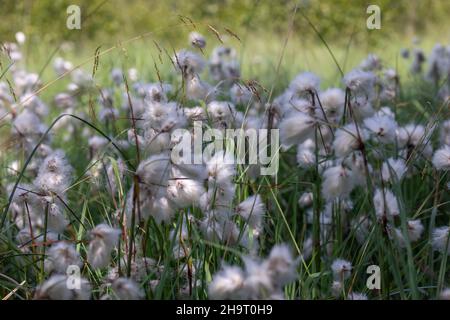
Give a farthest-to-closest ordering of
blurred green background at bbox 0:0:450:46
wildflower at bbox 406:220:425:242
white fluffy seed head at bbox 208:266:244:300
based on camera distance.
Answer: blurred green background at bbox 0:0:450:46 < wildflower at bbox 406:220:425:242 < white fluffy seed head at bbox 208:266:244:300

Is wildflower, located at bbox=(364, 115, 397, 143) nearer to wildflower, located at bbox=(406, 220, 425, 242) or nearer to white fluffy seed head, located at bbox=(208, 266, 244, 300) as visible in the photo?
wildflower, located at bbox=(406, 220, 425, 242)

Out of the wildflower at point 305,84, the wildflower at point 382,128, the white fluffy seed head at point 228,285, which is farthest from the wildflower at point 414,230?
the white fluffy seed head at point 228,285

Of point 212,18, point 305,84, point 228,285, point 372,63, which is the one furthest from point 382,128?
point 212,18

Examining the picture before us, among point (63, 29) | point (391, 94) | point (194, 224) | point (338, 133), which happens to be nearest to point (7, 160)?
point (194, 224)

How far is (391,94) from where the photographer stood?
2598 mm

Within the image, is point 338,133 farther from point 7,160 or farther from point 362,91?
point 7,160

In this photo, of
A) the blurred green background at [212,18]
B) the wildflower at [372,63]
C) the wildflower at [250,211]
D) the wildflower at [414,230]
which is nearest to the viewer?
the wildflower at [250,211]

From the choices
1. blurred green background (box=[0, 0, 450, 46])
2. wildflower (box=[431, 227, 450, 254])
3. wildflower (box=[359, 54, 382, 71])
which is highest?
blurred green background (box=[0, 0, 450, 46])

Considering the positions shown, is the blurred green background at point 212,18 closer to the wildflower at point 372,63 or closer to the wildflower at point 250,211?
the wildflower at point 372,63

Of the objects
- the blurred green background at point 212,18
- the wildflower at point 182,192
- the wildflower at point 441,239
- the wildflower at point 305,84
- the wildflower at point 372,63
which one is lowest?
the wildflower at point 441,239

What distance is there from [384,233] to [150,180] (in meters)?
0.51

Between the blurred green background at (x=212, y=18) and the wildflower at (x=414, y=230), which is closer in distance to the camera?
the wildflower at (x=414, y=230)

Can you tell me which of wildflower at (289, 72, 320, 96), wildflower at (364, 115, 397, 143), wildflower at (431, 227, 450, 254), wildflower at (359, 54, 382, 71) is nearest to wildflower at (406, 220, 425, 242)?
wildflower at (431, 227, 450, 254)

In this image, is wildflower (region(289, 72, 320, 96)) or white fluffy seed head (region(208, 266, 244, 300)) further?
wildflower (region(289, 72, 320, 96))
